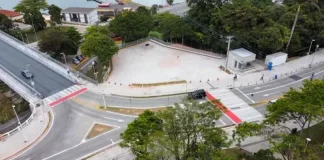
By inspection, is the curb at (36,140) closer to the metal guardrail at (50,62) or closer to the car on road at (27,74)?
the metal guardrail at (50,62)

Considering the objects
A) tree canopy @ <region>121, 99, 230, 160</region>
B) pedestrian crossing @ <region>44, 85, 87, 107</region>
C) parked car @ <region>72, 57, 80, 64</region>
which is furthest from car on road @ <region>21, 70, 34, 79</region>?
tree canopy @ <region>121, 99, 230, 160</region>

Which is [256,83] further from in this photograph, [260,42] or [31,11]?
[31,11]

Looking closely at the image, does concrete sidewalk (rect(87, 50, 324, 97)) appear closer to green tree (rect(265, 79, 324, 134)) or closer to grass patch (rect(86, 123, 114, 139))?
grass patch (rect(86, 123, 114, 139))

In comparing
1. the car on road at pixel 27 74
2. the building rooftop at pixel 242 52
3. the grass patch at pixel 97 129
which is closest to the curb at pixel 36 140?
the grass patch at pixel 97 129

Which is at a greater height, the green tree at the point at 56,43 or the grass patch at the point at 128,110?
the green tree at the point at 56,43

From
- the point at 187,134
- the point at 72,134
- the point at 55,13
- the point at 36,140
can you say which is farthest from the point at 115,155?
the point at 55,13

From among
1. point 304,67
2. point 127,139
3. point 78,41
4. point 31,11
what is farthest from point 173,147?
point 31,11

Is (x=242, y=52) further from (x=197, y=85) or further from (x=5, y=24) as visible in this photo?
(x=5, y=24)
